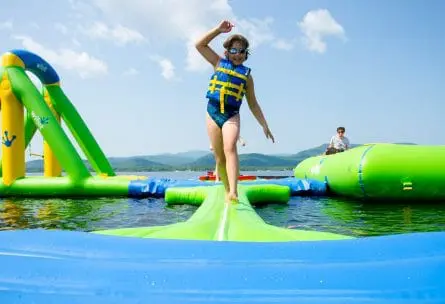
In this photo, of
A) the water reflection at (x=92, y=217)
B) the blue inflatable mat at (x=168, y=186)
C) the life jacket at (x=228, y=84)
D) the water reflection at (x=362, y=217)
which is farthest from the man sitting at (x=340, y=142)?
the life jacket at (x=228, y=84)

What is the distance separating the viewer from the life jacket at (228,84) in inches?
123

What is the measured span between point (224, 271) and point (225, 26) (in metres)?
2.43

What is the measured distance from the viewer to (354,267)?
1015mm

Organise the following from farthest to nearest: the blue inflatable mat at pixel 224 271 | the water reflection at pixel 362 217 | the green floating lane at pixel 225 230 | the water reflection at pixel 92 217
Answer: the water reflection at pixel 92 217, the water reflection at pixel 362 217, the green floating lane at pixel 225 230, the blue inflatable mat at pixel 224 271

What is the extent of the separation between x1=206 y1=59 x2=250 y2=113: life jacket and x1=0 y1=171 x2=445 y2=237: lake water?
131 centimetres

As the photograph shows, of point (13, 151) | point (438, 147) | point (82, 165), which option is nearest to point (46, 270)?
point (438, 147)

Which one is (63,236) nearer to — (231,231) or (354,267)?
(354,267)

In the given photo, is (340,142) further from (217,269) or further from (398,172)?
(217,269)

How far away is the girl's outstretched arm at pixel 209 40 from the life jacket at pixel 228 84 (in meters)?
0.12

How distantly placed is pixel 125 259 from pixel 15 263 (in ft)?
0.95

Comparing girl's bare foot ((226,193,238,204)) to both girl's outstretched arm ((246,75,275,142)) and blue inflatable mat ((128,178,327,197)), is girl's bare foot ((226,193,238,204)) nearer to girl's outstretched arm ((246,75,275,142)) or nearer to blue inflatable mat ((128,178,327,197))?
girl's outstretched arm ((246,75,275,142))

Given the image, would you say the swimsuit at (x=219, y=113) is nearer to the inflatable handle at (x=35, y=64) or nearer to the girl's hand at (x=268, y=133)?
the girl's hand at (x=268, y=133)

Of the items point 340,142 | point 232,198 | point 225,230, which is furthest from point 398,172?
point 225,230

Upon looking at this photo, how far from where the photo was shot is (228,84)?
3.12 meters
